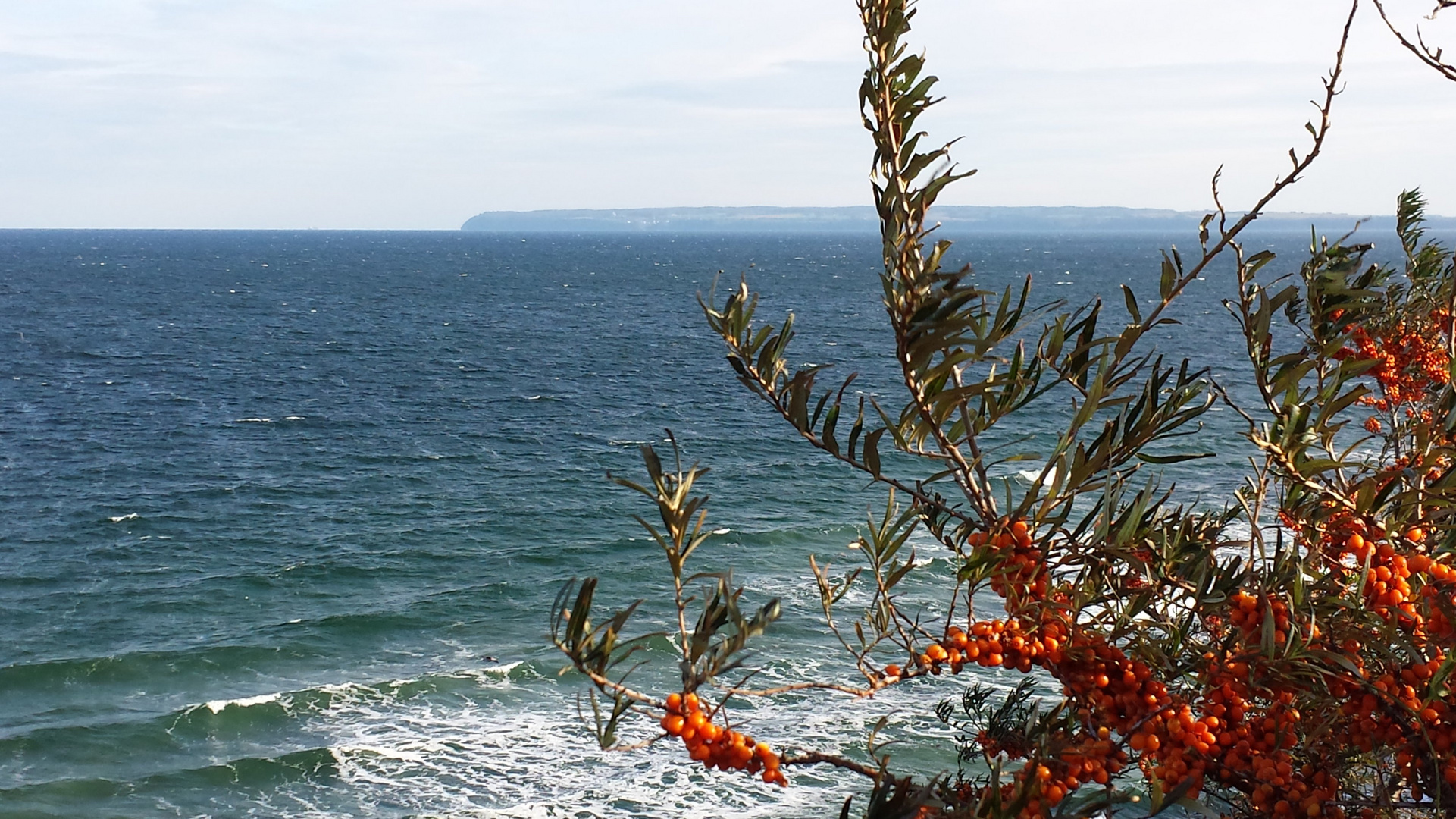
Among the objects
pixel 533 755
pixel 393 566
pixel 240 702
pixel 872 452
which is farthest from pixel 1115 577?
pixel 393 566

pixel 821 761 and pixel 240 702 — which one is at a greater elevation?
pixel 821 761

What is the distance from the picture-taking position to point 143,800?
17.0 meters

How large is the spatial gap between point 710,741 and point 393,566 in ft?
81.1

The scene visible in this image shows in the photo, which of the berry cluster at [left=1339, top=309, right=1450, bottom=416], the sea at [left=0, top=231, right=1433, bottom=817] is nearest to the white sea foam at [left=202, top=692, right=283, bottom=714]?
the sea at [left=0, top=231, right=1433, bottom=817]

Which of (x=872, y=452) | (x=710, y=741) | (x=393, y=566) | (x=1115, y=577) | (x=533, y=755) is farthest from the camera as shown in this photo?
(x=393, y=566)

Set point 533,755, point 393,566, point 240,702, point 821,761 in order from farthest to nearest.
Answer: point 393,566
point 240,702
point 533,755
point 821,761

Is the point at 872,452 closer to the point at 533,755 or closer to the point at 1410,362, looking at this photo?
the point at 1410,362

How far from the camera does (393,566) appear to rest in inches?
1049

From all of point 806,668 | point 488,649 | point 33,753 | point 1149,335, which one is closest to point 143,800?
point 33,753

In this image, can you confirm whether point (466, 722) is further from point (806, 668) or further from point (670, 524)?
point (670, 524)

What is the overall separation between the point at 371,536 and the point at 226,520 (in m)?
4.09

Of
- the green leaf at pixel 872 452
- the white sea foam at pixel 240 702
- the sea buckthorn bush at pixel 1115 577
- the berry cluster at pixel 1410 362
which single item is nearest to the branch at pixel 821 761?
the sea buckthorn bush at pixel 1115 577

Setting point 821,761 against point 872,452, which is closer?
point 821,761

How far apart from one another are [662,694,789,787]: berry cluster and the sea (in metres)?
0.50
